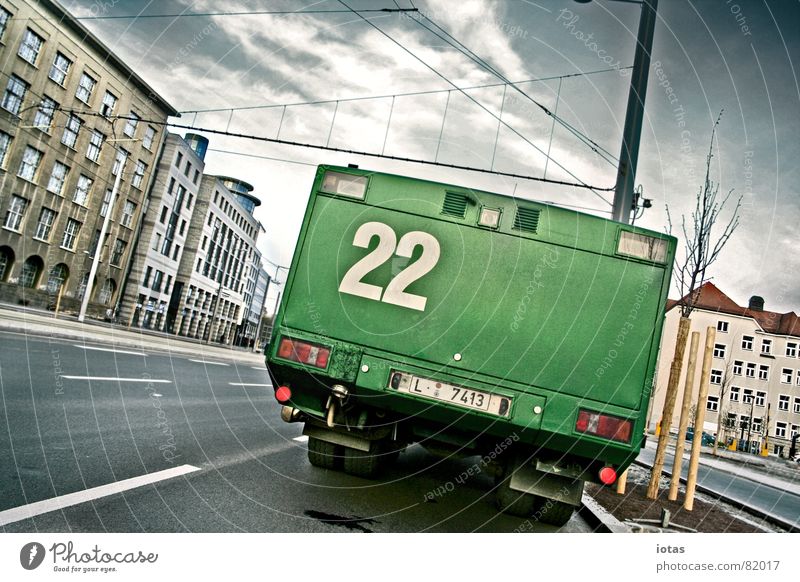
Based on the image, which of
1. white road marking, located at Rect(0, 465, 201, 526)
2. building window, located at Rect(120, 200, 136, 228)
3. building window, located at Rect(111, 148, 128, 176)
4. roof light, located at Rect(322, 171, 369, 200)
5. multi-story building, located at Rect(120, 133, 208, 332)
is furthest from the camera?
multi-story building, located at Rect(120, 133, 208, 332)

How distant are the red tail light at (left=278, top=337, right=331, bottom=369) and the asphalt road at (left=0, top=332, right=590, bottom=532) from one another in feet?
3.35

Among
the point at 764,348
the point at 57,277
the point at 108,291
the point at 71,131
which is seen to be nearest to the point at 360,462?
the point at 764,348

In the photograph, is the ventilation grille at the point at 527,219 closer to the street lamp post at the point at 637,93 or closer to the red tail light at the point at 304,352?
the red tail light at the point at 304,352

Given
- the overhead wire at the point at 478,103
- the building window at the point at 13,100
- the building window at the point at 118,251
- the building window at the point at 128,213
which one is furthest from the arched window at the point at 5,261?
the overhead wire at the point at 478,103

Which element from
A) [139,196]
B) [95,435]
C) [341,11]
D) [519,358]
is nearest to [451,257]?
[519,358]

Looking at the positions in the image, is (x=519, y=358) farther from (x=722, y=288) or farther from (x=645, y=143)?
(x=645, y=143)

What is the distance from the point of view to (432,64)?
5.96m

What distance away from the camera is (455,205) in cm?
377

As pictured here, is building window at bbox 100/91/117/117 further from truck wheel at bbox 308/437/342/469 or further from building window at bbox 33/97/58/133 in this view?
truck wheel at bbox 308/437/342/469

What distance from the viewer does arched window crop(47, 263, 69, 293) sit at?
74.8 ft

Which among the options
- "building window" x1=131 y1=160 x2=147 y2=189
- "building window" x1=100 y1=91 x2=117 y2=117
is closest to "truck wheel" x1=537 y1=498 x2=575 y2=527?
"building window" x1=100 y1=91 x2=117 y2=117

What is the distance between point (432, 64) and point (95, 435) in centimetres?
515
